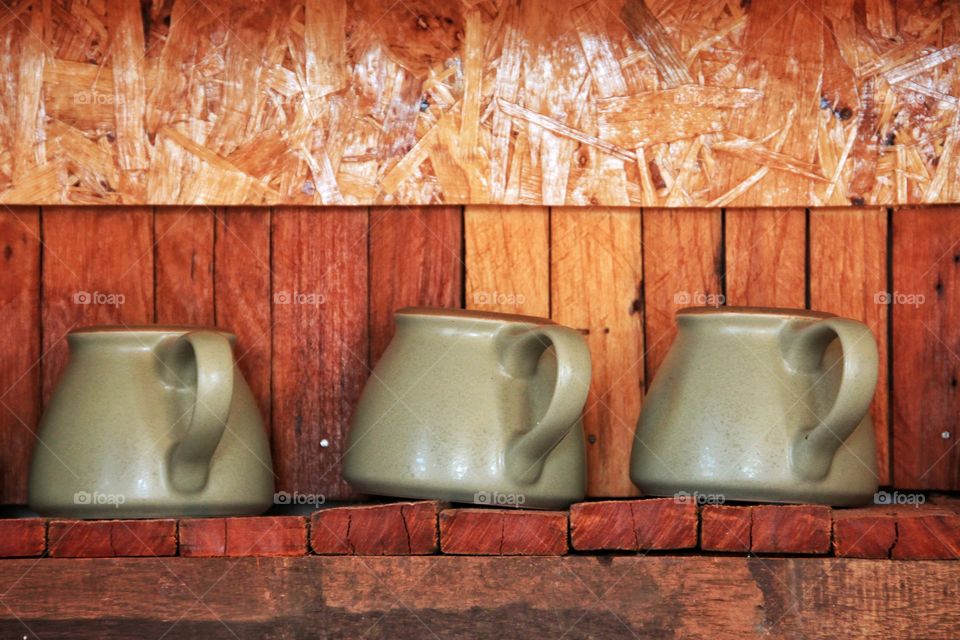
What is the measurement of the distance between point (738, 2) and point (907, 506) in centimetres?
51

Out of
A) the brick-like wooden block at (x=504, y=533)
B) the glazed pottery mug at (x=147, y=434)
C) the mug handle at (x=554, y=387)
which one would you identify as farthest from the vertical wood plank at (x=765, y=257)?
the glazed pottery mug at (x=147, y=434)

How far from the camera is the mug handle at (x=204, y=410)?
97cm

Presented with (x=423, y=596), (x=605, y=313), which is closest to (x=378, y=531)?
(x=423, y=596)

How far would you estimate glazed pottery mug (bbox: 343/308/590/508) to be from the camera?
100 cm

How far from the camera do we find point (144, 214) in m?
1.24

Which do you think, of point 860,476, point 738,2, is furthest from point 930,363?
point 738,2

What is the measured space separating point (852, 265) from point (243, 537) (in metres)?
0.64

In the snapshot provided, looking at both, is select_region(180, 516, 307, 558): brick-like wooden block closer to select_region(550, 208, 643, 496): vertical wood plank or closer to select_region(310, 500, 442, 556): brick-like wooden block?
select_region(310, 500, 442, 556): brick-like wooden block

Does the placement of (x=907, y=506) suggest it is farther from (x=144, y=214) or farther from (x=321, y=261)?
(x=144, y=214)

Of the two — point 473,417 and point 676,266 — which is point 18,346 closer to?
point 473,417

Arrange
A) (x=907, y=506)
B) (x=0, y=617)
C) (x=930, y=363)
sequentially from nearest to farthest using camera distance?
1. (x=0, y=617)
2. (x=907, y=506)
3. (x=930, y=363)

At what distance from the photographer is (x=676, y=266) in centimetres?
122

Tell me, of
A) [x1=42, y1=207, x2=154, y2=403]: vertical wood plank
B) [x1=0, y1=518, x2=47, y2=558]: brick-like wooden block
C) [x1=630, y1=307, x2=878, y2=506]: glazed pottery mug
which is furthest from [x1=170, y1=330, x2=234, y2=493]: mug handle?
[x1=630, y1=307, x2=878, y2=506]: glazed pottery mug

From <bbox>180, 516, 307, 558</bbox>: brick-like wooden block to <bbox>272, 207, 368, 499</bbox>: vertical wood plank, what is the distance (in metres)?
0.25
